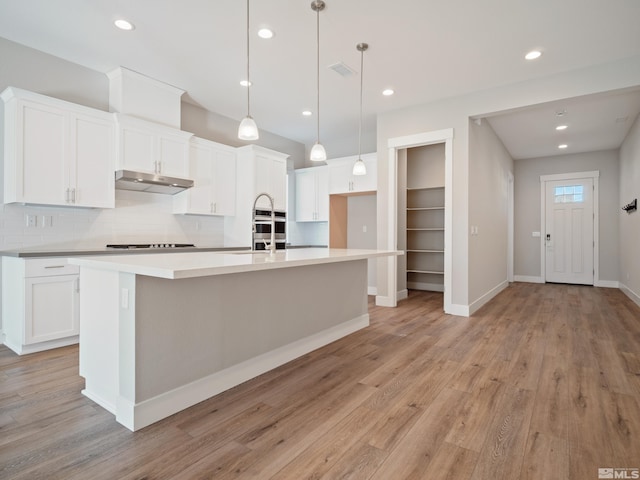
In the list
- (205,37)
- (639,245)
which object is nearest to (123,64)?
(205,37)

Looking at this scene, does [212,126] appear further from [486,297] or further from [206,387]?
[486,297]

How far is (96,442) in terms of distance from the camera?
1743 mm

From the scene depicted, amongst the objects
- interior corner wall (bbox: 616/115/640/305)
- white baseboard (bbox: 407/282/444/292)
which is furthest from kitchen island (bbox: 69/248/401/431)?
interior corner wall (bbox: 616/115/640/305)

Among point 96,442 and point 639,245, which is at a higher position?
point 639,245

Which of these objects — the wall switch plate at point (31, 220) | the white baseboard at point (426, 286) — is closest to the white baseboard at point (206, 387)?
the wall switch plate at point (31, 220)

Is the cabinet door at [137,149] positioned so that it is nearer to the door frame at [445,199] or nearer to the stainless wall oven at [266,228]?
the stainless wall oven at [266,228]

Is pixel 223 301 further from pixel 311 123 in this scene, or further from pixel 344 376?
pixel 311 123

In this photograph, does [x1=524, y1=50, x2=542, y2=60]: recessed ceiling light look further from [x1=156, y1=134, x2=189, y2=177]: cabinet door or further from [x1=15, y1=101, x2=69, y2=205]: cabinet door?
[x1=15, y1=101, x2=69, y2=205]: cabinet door

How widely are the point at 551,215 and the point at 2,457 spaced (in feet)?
29.9

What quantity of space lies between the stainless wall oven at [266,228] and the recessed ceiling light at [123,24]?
2.82 m

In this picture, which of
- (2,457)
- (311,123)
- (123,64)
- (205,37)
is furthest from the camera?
(311,123)

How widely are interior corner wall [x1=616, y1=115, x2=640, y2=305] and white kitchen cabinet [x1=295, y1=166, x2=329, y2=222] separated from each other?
187 inches

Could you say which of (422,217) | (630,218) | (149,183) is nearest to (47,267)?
(149,183)

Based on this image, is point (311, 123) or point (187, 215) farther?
point (311, 123)
